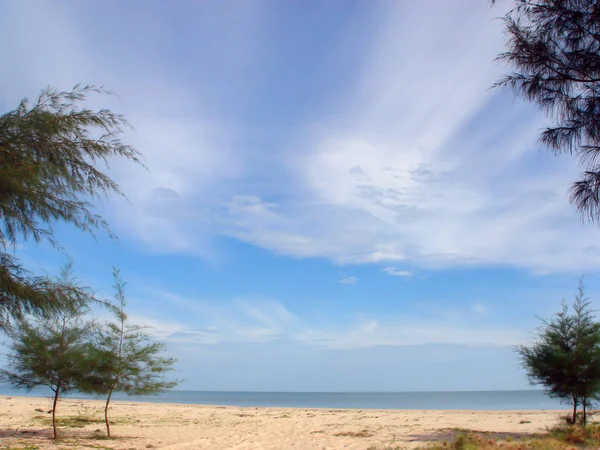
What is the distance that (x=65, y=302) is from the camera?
22.0ft

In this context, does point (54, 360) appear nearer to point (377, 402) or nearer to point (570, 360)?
point (570, 360)

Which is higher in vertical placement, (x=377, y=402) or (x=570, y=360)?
(x=570, y=360)

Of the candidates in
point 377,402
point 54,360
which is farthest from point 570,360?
point 377,402

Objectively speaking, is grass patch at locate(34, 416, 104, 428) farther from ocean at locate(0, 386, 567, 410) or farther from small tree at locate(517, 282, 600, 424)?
small tree at locate(517, 282, 600, 424)

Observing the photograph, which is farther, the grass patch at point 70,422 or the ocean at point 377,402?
the ocean at point 377,402

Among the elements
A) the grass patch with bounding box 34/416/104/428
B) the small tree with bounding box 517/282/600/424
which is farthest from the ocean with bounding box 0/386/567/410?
the small tree with bounding box 517/282/600/424

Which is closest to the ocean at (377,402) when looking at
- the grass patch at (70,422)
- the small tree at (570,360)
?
the grass patch at (70,422)

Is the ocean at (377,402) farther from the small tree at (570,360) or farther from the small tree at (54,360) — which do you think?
the small tree at (570,360)

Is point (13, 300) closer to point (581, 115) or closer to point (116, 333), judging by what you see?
point (581, 115)


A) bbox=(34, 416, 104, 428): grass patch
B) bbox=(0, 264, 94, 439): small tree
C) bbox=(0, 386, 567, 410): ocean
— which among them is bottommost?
bbox=(0, 386, 567, 410): ocean

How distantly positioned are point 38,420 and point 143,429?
555cm

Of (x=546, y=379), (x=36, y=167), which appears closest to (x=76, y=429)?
(x=36, y=167)

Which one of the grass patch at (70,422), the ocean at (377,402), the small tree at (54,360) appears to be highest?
the small tree at (54,360)

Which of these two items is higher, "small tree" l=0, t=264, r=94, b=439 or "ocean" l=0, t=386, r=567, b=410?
"small tree" l=0, t=264, r=94, b=439
